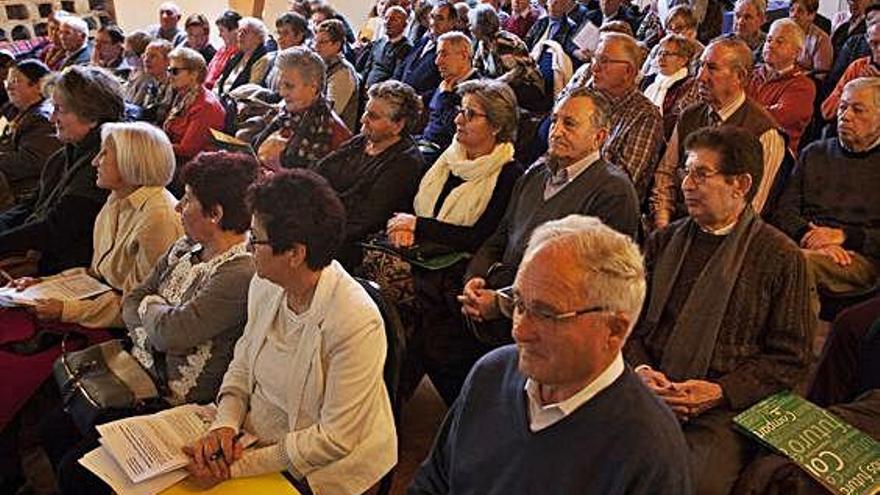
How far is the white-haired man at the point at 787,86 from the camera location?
3.97 m

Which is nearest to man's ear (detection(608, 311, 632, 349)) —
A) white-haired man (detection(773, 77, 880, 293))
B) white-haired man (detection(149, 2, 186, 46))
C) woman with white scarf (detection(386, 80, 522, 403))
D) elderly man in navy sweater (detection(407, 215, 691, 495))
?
elderly man in navy sweater (detection(407, 215, 691, 495))

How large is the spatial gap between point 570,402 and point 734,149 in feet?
3.51

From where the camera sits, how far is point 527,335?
1.38m

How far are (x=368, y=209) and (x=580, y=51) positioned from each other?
2.67 metres

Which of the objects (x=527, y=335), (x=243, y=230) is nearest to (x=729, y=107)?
(x=243, y=230)

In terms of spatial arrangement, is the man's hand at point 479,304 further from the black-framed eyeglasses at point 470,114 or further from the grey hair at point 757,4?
the grey hair at point 757,4

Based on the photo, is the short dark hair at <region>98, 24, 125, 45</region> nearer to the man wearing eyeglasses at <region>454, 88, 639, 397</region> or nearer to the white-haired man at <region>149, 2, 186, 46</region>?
the white-haired man at <region>149, 2, 186, 46</region>

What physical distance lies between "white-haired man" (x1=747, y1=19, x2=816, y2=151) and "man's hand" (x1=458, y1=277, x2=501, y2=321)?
2.05 m

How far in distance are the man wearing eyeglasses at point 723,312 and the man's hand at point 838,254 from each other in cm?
86

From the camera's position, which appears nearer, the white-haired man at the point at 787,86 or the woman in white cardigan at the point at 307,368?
the woman in white cardigan at the point at 307,368

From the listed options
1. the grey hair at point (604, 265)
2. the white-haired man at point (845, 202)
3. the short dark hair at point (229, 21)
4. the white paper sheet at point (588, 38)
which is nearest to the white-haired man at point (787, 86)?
the white-haired man at point (845, 202)

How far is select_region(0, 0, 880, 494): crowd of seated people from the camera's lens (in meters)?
1.39

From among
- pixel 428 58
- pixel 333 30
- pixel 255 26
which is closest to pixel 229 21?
pixel 255 26

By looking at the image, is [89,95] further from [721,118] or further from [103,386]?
[721,118]
